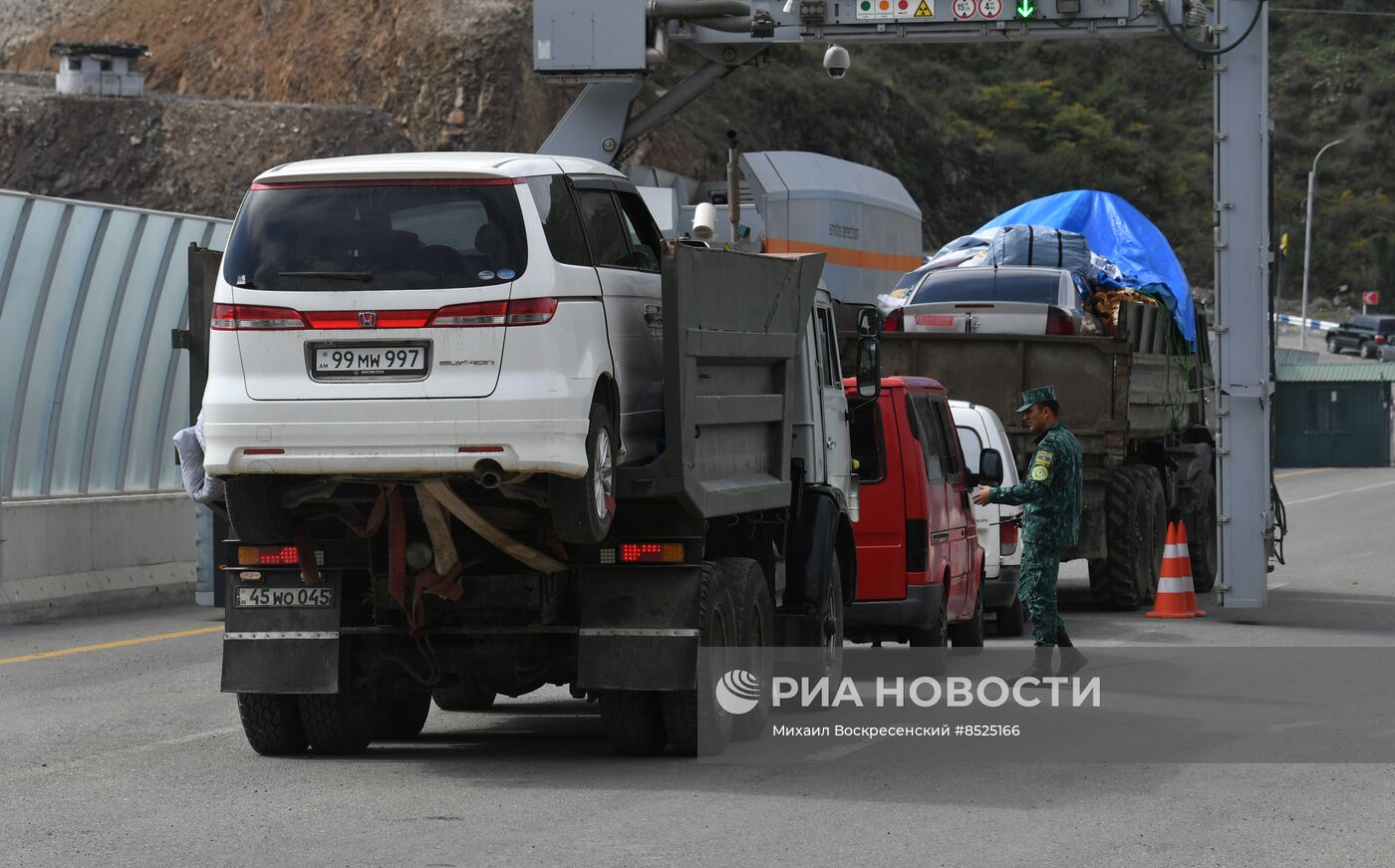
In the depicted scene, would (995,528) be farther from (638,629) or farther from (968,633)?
(638,629)

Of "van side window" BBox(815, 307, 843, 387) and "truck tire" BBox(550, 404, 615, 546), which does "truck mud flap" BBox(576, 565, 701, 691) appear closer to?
"truck tire" BBox(550, 404, 615, 546)

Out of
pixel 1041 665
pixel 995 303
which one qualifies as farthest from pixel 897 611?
pixel 995 303

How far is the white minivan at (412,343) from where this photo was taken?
28.1 ft

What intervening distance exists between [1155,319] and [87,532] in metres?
9.93

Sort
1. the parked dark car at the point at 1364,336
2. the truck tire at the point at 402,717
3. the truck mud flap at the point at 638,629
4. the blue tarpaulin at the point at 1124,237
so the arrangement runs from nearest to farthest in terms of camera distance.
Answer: the truck mud flap at the point at 638,629, the truck tire at the point at 402,717, the blue tarpaulin at the point at 1124,237, the parked dark car at the point at 1364,336

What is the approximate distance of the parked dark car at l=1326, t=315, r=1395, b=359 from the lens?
84.6 m

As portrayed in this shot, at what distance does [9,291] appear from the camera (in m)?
17.0

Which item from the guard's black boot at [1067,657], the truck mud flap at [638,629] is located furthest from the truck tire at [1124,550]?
the truck mud flap at [638,629]

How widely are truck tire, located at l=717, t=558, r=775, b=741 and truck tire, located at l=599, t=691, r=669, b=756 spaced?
485 millimetres

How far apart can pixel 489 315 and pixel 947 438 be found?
6127 mm

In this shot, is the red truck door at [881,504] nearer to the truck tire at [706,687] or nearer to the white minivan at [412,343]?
the truck tire at [706,687]

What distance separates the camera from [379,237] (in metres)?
8.86

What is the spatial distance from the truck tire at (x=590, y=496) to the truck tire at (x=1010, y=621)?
8459 mm

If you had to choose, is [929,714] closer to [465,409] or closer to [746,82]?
[465,409]
